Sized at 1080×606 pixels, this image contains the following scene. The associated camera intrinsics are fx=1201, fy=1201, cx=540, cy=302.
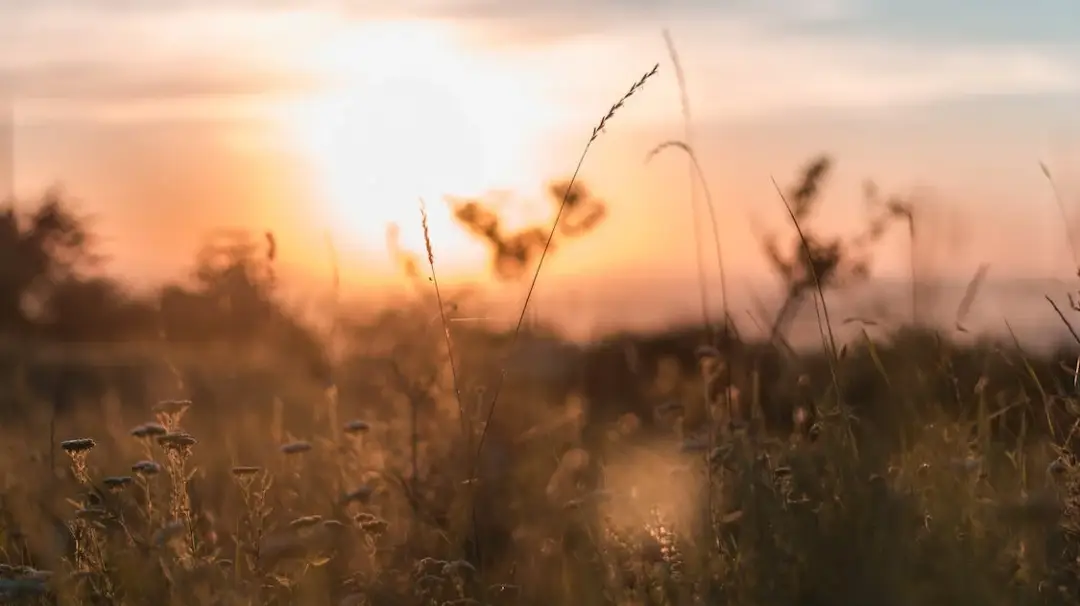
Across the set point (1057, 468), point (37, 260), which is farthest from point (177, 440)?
point (37, 260)

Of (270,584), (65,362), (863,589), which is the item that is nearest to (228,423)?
(270,584)

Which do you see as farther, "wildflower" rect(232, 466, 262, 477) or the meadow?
"wildflower" rect(232, 466, 262, 477)

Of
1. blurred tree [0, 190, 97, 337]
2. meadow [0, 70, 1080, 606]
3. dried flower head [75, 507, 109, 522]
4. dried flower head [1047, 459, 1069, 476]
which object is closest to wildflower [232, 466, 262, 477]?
meadow [0, 70, 1080, 606]

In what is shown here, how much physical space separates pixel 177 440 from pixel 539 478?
1507mm

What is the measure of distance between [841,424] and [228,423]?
316 centimetres

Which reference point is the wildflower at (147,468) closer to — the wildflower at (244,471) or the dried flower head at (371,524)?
the wildflower at (244,471)

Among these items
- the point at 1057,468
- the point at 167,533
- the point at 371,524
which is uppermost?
the point at 167,533

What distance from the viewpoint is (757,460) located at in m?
2.90

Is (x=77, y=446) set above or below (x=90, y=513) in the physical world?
above

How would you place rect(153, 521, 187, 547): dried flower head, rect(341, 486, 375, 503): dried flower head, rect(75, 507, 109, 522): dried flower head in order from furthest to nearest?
rect(341, 486, 375, 503): dried flower head
rect(75, 507, 109, 522): dried flower head
rect(153, 521, 187, 547): dried flower head

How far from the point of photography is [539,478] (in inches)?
158

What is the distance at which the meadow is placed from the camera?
2.62m

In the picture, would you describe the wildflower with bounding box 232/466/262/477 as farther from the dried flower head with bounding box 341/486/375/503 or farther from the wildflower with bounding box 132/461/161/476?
the dried flower head with bounding box 341/486/375/503

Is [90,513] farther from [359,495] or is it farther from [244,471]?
[359,495]
